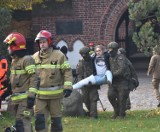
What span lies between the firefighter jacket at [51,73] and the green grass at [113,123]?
2221 millimetres

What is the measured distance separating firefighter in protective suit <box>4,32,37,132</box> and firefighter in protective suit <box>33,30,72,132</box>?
0.36 metres

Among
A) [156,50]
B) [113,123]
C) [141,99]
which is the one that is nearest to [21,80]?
[113,123]

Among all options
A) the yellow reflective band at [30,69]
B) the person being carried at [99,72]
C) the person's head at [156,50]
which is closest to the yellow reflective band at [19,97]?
the yellow reflective band at [30,69]

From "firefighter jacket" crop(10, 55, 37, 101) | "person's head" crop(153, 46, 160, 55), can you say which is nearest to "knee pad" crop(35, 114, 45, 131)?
"firefighter jacket" crop(10, 55, 37, 101)

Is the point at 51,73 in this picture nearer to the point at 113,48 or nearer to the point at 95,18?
the point at 113,48

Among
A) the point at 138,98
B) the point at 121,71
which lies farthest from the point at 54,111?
the point at 138,98

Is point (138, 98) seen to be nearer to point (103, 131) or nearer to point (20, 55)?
point (103, 131)

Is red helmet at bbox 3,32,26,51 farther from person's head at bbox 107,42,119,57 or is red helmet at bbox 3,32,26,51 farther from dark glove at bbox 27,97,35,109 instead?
person's head at bbox 107,42,119,57

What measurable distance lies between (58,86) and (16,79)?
790mm

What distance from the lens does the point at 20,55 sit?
9695 millimetres

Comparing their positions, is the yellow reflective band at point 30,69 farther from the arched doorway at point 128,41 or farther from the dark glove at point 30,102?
the arched doorway at point 128,41

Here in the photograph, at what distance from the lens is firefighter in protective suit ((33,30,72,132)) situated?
32.7ft

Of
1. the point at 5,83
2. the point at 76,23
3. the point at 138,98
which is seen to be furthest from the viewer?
the point at 76,23

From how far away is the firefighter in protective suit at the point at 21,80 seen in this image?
31.5 feet
